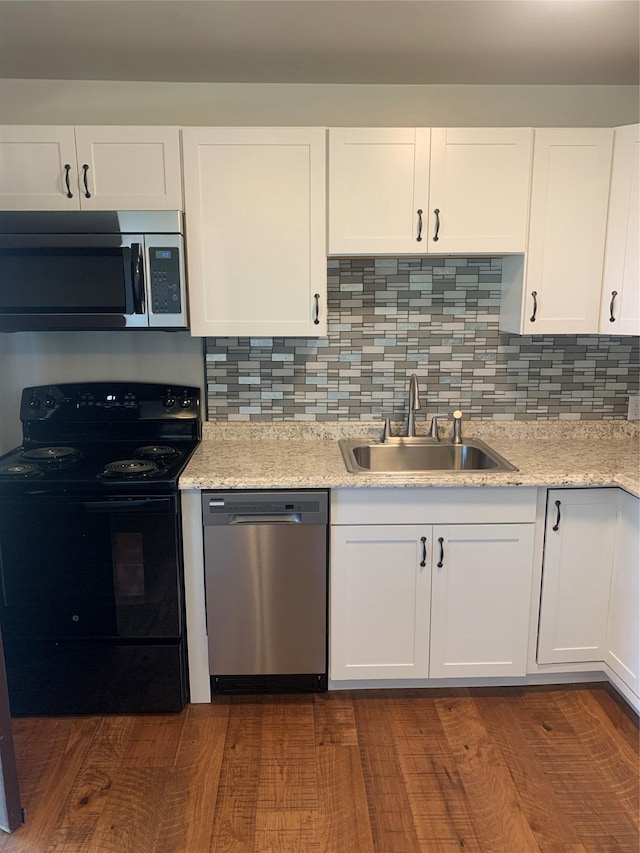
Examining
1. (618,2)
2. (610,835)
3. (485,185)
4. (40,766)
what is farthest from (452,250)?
(40,766)

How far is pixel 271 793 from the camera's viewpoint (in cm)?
196

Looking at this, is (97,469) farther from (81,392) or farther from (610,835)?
(610,835)

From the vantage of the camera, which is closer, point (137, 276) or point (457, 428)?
point (137, 276)

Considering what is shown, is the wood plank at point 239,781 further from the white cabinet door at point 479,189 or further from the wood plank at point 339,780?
the white cabinet door at point 479,189

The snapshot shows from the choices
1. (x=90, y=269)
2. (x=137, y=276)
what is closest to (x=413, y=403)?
(x=137, y=276)

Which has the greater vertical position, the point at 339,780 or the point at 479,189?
the point at 479,189

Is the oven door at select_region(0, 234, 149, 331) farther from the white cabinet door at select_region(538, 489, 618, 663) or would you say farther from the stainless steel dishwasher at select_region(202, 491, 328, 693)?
the white cabinet door at select_region(538, 489, 618, 663)

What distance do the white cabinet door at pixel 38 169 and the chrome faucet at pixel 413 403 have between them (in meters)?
1.48

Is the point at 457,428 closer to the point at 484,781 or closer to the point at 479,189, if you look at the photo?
the point at 479,189

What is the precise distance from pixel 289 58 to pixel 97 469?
1663 millimetres

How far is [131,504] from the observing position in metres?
2.19

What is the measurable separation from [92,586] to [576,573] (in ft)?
5.86

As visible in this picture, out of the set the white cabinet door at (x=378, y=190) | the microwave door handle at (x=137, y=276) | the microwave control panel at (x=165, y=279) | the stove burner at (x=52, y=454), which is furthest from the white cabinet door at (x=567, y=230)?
the stove burner at (x=52, y=454)

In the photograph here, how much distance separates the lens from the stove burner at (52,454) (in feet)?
7.91
